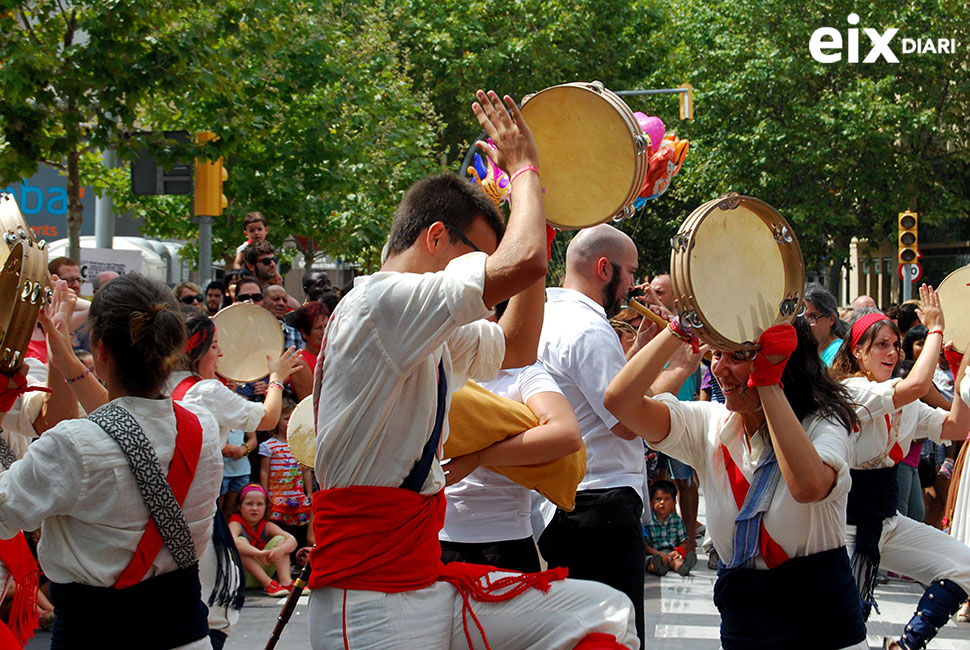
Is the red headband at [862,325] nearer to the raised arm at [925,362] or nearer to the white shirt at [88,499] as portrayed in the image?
the raised arm at [925,362]

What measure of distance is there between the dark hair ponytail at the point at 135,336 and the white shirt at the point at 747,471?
1.71 metres

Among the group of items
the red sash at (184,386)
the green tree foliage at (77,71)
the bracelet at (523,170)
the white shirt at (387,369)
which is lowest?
the red sash at (184,386)

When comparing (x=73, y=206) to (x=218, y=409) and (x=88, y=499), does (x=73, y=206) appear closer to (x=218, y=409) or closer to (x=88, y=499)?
(x=218, y=409)

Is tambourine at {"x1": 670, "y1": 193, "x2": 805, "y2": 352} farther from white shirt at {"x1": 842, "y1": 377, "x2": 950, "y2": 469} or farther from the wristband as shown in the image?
white shirt at {"x1": 842, "y1": 377, "x2": 950, "y2": 469}

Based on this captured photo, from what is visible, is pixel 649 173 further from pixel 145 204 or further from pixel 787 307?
pixel 145 204

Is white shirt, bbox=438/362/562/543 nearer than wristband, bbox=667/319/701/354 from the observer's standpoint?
No

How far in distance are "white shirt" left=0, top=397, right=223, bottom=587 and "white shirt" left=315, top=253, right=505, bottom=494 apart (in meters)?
0.77

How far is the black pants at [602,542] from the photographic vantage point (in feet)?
15.5

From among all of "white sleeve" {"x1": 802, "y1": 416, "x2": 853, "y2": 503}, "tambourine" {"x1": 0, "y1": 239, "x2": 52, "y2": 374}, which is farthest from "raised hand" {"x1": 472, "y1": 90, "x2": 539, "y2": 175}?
"white sleeve" {"x1": 802, "y1": 416, "x2": 853, "y2": 503}

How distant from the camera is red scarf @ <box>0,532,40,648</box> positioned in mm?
4129

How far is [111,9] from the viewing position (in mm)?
10609

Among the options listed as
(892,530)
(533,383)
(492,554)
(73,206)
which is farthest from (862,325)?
(73,206)

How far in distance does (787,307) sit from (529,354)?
2.70ft

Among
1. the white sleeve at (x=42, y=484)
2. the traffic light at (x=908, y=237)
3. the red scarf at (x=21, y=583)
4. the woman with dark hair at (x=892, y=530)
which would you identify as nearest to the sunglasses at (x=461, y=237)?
the white sleeve at (x=42, y=484)
